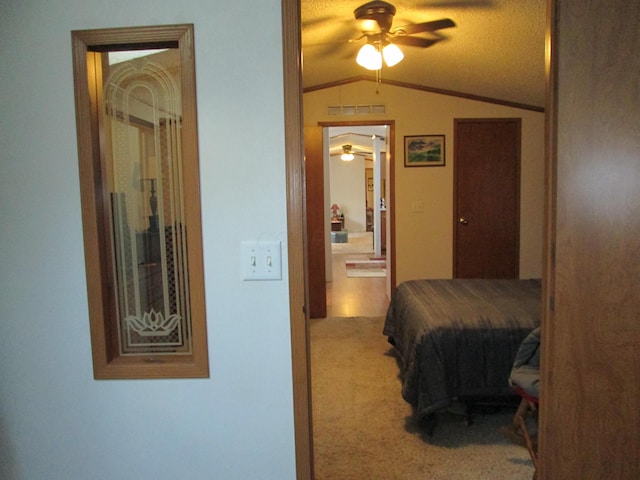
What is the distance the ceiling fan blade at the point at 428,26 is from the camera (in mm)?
2617

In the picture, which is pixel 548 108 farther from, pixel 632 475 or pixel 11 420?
pixel 11 420

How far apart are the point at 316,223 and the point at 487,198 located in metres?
1.90

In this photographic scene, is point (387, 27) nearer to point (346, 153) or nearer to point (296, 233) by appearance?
point (296, 233)

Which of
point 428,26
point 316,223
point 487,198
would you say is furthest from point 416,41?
point 487,198

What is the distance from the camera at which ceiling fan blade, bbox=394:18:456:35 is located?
262cm

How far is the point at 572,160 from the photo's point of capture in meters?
1.33

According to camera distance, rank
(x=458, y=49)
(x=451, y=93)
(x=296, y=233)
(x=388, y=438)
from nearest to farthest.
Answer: (x=296, y=233) < (x=388, y=438) < (x=458, y=49) < (x=451, y=93)

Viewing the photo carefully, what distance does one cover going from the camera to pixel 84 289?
1.34 m

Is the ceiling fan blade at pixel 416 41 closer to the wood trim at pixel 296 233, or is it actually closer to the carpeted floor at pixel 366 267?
the wood trim at pixel 296 233

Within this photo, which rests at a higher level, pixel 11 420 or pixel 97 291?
pixel 97 291

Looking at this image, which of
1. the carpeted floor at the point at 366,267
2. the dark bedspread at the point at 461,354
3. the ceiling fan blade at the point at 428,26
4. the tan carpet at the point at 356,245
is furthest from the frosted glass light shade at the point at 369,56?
the tan carpet at the point at 356,245

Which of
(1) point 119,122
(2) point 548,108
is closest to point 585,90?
(2) point 548,108

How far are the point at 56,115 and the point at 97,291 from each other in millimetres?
556

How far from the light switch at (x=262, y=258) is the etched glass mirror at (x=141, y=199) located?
15cm
